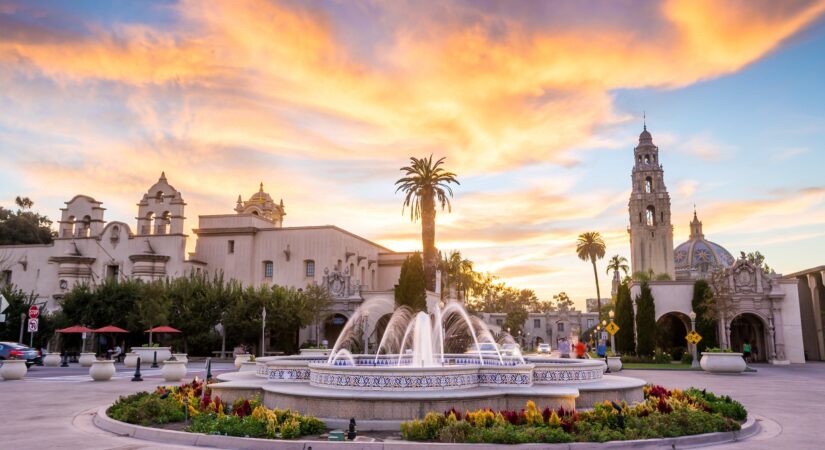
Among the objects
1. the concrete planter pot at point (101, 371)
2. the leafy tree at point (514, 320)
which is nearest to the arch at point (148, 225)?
the concrete planter pot at point (101, 371)

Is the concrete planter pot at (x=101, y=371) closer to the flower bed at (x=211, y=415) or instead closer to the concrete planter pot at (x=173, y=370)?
the concrete planter pot at (x=173, y=370)

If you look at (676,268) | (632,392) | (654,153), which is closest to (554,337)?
(676,268)

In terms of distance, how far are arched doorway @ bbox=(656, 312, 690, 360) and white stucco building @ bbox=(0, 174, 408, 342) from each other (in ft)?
85.9

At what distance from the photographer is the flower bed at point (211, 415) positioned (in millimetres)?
10852

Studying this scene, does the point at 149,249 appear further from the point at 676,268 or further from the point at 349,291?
the point at 676,268

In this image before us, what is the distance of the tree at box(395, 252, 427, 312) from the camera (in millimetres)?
46688

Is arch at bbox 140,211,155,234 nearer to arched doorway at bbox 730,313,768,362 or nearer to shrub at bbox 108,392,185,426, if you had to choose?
shrub at bbox 108,392,185,426

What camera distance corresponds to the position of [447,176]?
4741 centimetres

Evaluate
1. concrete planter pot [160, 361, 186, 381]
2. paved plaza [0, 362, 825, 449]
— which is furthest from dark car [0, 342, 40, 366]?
concrete planter pot [160, 361, 186, 381]

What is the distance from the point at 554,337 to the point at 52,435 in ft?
366

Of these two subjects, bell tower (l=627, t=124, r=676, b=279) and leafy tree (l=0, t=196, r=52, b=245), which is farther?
bell tower (l=627, t=124, r=676, b=279)

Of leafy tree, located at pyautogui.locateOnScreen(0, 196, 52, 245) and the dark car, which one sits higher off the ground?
leafy tree, located at pyautogui.locateOnScreen(0, 196, 52, 245)

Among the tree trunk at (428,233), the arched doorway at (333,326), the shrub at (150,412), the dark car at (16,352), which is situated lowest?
the shrub at (150,412)

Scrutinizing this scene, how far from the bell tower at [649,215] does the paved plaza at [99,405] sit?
81.2 meters
